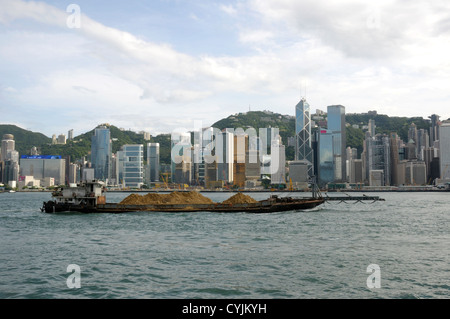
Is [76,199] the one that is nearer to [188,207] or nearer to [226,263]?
[188,207]

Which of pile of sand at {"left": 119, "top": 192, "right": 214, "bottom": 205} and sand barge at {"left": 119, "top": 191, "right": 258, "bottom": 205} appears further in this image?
pile of sand at {"left": 119, "top": 192, "right": 214, "bottom": 205}

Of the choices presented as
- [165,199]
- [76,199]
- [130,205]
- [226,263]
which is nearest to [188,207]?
[165,199]

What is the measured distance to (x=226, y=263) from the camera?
90.3ft

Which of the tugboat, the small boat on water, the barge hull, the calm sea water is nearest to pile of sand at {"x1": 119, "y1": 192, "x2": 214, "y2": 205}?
the small boat on water

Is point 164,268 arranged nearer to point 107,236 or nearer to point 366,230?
point 107,236

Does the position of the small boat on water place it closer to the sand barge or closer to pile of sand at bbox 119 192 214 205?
the sand barge

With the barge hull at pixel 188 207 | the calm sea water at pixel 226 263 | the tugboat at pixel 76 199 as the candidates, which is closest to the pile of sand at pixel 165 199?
the barge hull at pixel 188 207

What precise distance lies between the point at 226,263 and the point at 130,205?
5542 centimetres

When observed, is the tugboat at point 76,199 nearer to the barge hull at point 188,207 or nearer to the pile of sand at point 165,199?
the barge hull at point 188,207

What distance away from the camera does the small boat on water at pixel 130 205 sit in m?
77.1

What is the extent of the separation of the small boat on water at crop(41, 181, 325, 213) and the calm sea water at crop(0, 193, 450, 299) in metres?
30.2

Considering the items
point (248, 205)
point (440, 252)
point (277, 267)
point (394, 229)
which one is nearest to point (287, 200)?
point (248, 205)

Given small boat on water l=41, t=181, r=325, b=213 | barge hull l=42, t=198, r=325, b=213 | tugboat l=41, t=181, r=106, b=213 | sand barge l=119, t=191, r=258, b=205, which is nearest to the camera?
barge hull l=42, t=198, r=325, b=213

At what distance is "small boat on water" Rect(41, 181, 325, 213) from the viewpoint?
77.1m
